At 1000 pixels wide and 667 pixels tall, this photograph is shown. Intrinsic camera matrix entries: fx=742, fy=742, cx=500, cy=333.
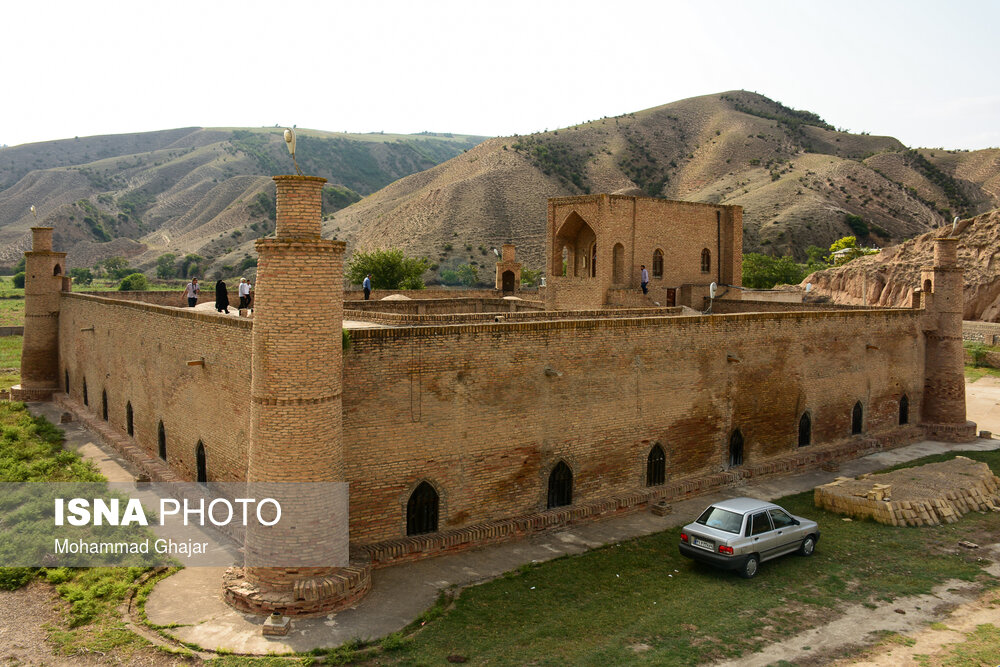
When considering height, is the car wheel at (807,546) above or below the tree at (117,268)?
below

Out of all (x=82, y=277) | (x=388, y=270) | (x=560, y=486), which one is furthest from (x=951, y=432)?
(x=82, y=277)

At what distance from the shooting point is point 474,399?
13008 mm

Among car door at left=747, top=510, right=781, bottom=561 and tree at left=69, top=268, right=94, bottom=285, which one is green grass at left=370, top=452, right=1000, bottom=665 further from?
tree at left=69, top=268, right=94, bottom=285

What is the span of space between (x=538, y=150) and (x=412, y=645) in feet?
303

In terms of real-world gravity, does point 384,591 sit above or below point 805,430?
below

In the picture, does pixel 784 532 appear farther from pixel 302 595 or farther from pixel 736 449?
pixel 302 595

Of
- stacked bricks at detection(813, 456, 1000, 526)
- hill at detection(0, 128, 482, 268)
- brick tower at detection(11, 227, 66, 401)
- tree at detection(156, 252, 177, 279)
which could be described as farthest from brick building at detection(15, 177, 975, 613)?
hill at detection(0, 128, 482, 268)

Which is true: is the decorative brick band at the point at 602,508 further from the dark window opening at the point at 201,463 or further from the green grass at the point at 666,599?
the dark window opening at the point at 201,463

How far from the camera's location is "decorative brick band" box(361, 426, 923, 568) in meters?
12.1

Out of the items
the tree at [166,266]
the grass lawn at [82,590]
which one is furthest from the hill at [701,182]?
the grass lawn at [82,590]

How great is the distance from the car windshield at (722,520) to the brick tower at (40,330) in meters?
24.6

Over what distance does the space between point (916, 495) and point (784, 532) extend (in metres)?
4.65

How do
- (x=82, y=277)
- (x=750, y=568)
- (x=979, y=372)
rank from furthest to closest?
(x=82, y=277)
(x=979, y=372)
(x=750, y=568)

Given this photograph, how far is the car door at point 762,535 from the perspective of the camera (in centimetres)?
1173
